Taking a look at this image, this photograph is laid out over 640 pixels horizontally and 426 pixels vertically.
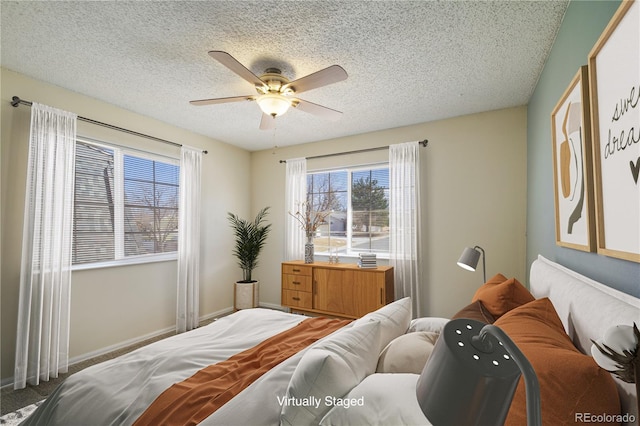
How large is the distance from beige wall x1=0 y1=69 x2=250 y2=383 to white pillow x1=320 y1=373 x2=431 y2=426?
3114 millimetres

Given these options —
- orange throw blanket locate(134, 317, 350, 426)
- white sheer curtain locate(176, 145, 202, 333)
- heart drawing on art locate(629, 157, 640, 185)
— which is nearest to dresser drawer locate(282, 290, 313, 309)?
white sheer curtain locate(176, 145, 202, 333)

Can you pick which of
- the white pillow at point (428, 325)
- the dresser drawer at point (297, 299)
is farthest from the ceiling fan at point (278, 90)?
the dresser drawer at point (297, 299)

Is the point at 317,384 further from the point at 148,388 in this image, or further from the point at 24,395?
the point at 24,395

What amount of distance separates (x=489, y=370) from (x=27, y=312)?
11.5 ft

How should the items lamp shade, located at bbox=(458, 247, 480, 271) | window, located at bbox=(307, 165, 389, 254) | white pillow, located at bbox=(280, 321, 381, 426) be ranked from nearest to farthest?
1. white pillow, located at bbox=(280, 321, 381, 426)
2. lamp shade, located at bbox=(458, 247, 480, 271)
3. window, located at bbox=(307, 165, 389, 254)

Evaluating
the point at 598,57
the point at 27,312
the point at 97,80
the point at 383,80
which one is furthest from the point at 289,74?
the point at 27,312

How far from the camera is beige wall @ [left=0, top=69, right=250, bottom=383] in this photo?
2.56 meters

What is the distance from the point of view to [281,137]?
174 inches

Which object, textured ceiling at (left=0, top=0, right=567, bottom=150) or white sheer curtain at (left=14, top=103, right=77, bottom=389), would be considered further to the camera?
white sheer curtain at (left=14, top=103, right=77, bottom=389)

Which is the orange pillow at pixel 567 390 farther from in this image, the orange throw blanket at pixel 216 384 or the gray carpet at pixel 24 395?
the gray carpet at pixel 24 395

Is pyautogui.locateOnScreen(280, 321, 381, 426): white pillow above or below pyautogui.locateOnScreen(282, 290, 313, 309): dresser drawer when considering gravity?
above

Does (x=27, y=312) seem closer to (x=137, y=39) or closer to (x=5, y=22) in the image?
(x=5, y=22)

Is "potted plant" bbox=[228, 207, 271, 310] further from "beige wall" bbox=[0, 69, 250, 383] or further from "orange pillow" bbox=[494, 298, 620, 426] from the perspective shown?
"orange pillow" bbox=[494, 298, 620, 426]

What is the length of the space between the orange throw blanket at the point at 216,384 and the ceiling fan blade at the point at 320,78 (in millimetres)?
1720
